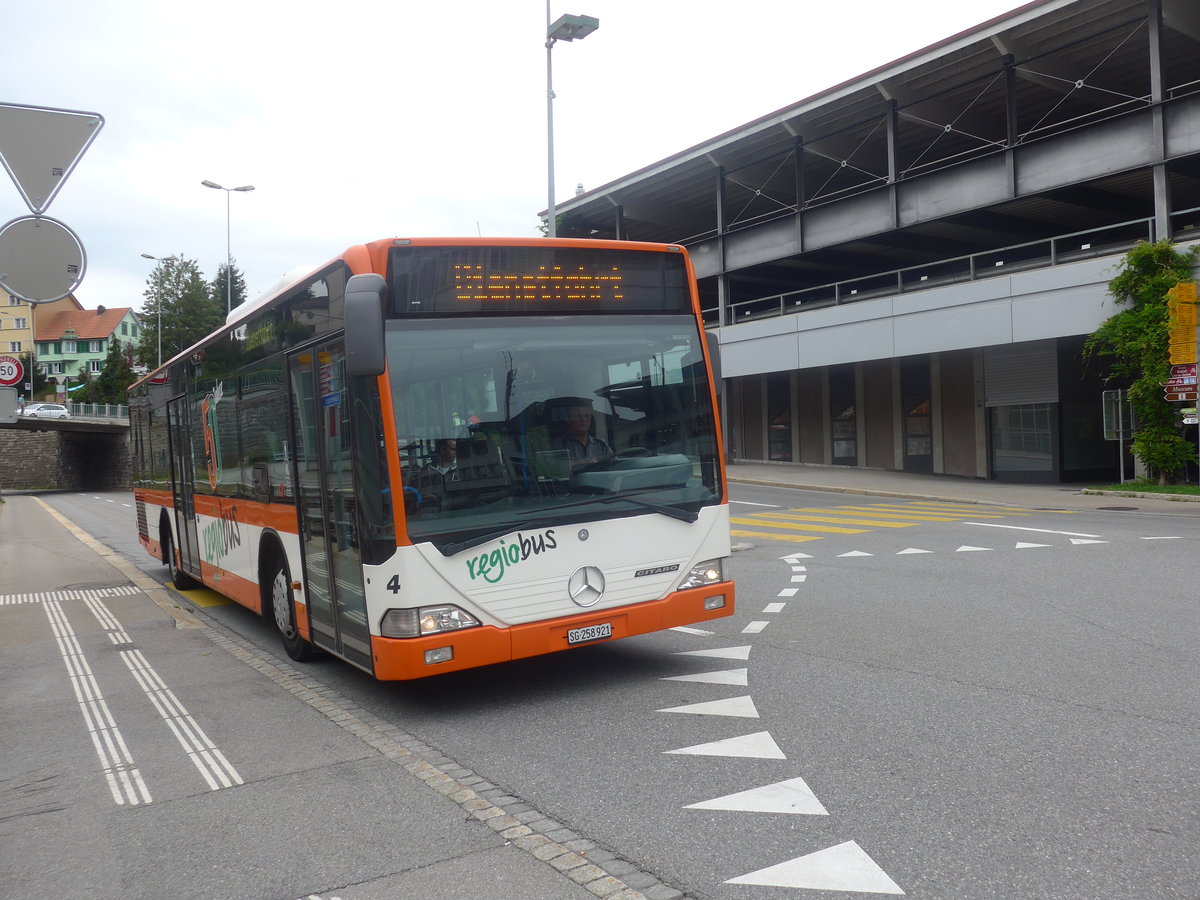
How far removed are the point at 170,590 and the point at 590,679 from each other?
807 centimetres

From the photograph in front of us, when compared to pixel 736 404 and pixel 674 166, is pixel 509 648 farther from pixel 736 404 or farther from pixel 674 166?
pixel 736 404

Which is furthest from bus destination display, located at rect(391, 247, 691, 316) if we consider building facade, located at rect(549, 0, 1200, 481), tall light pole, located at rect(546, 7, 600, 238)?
building facade, located at rect(549, 0, 1200, 481)

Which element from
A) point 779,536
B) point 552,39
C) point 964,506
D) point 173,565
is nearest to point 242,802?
point 173,565

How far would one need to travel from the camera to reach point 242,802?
4.77 m

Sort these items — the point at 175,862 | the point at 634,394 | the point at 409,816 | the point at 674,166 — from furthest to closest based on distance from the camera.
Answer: the point at 674,166, the point at 634,394, the point at 409,816, the point at 175,862

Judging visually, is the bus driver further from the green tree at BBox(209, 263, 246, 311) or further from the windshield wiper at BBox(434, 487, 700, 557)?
the green tree at BBox(209, 263, 246, 311)

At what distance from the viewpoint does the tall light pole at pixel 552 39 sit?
1828 cm

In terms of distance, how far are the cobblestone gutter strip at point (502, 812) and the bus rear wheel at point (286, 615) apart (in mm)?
796

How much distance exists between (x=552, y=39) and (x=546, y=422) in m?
16.2

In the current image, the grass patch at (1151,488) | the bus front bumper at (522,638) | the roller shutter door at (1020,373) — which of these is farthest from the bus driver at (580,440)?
the roller shutter door at (1020,373)

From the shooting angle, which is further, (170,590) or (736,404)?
(736,404)

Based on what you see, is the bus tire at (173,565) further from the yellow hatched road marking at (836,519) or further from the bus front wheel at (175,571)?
the yellow hatched road marking at (836,519)

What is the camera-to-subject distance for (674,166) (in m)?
36.4

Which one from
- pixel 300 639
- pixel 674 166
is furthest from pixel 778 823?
pixel 674 166
